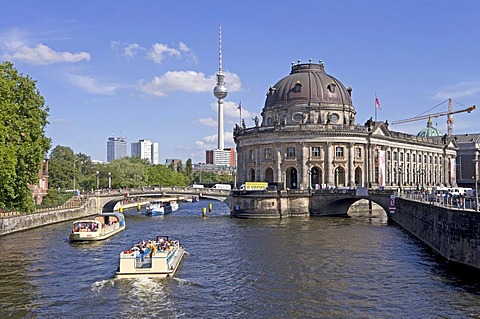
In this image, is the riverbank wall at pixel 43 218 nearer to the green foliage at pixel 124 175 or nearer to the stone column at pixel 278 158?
the stone column at pixel 278 158

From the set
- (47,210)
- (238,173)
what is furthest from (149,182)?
(47,210)

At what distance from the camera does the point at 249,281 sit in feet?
137

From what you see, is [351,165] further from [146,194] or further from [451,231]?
[451,231]

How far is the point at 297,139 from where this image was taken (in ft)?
364

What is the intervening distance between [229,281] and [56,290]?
12349mm

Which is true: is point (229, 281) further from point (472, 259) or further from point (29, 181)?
point (29, 181)

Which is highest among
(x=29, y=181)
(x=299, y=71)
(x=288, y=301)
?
(x=299, y=71)

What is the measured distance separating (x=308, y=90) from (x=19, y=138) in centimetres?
7461

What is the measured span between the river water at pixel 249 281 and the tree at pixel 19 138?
5724 millimetres

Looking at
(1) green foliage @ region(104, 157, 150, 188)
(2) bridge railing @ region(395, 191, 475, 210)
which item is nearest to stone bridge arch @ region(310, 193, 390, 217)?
(2) bridge railing @ region(395, 191, 475, 210)

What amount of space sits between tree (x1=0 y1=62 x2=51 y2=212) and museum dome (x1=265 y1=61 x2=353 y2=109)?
218 feet

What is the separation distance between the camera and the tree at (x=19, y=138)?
57.7m

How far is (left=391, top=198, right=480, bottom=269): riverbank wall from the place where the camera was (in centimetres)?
4191

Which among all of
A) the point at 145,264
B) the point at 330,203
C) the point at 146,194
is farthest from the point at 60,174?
the point at 145,264
